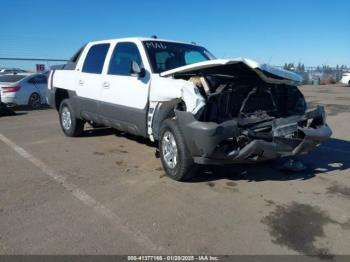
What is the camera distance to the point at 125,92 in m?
6.30

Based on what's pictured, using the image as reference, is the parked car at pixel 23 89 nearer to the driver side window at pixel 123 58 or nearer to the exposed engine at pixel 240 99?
the driver side window at pixel 123 58

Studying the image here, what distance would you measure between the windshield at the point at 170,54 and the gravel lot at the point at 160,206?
1.54 m

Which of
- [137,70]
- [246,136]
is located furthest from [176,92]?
[246,136]

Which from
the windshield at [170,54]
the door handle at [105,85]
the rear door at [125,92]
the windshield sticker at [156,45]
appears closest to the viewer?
the rear door at [125,92]

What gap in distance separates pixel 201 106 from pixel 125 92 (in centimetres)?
185

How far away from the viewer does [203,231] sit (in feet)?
12.6

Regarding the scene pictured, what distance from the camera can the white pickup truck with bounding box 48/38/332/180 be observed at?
4.88 m

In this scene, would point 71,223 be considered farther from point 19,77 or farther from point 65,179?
point 19,77

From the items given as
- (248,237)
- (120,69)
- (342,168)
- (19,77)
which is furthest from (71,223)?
(19,77)

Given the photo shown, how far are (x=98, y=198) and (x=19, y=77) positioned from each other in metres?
12.4

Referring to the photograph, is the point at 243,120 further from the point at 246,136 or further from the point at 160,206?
the point at 160,206

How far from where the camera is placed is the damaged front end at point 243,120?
15.8 ft

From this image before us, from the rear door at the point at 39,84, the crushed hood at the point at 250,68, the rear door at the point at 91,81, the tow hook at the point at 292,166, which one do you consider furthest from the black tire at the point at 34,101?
the tow hook at the point at 292,166

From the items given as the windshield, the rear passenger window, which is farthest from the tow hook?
the rear passenger window
